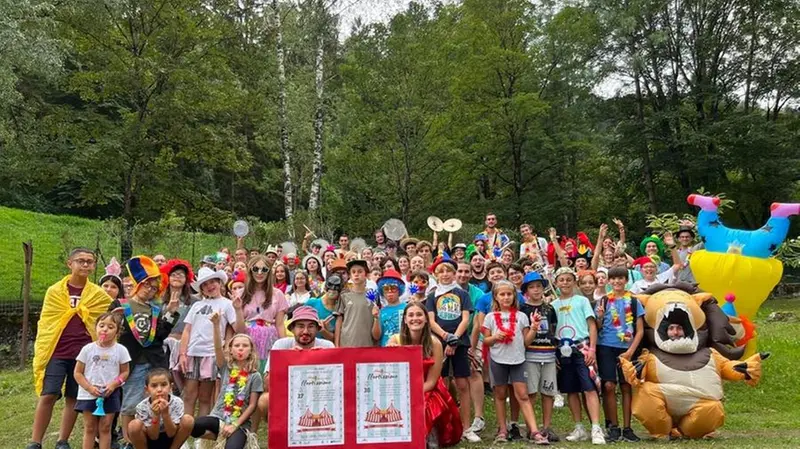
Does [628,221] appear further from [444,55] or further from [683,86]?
[444,55]

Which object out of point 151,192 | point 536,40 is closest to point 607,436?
point 151,192

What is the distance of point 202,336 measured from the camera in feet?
20.9

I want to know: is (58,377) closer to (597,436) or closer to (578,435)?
(578,435)

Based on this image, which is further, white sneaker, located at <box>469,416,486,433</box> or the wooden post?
the wooden post

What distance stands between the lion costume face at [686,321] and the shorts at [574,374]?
0.88 metres

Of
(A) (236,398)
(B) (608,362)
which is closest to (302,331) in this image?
(A) (236,398)

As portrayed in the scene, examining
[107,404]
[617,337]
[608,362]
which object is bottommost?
[107,404]

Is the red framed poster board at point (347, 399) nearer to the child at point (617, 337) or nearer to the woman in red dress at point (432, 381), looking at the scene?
the woman in red dress at point (432, 381)

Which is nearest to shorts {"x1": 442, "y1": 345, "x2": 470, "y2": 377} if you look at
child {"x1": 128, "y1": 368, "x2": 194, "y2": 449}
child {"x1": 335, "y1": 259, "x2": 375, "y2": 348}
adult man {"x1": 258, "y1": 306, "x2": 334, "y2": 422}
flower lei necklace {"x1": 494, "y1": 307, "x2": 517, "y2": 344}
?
flower lei necklace {"x1": 494, "y1": 307, "x2": 517, "y2": 344}

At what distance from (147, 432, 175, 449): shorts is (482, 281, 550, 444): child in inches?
121

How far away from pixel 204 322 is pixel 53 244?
712 inches

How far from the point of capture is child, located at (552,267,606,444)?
6.39 metres

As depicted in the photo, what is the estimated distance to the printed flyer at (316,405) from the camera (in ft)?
17.5

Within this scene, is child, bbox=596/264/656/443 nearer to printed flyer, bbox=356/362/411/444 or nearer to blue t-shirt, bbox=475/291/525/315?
blue t-shirt, bbox=475/291/525/315
